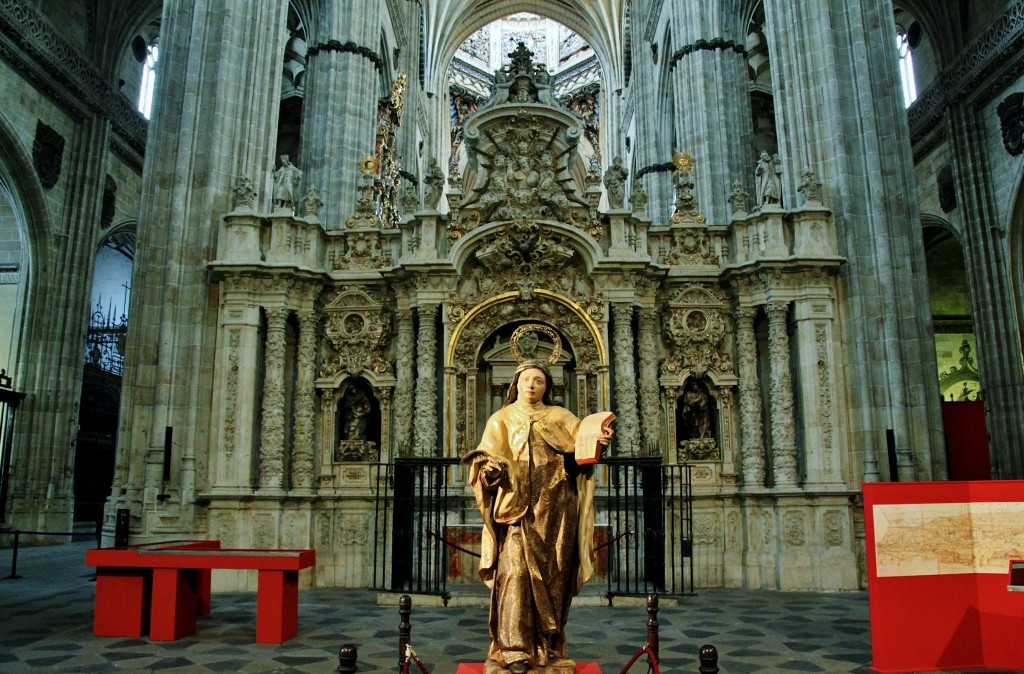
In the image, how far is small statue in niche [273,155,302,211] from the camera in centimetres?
1541

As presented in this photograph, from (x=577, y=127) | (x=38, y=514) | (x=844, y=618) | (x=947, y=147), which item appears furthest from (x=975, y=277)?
(x=38, y=514)

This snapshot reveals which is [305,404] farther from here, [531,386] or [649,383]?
[531,386]

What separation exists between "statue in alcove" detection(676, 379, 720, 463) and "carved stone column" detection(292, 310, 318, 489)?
6.91 meters

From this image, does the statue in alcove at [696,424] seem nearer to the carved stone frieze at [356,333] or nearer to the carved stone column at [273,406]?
the carved stone frieze at [356,333]

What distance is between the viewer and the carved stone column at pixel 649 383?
47.4 ft

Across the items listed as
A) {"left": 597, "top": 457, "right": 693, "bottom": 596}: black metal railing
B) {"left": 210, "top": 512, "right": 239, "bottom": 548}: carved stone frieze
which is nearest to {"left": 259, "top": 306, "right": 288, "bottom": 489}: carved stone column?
{"left": 210, "top": 512, "right": 239, "bottom": 548}: carved stone frieze

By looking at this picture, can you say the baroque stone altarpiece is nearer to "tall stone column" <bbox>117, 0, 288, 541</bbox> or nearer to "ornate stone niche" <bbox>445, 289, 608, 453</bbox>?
"ornate stone niche" <bbox>445, 289, 608, 453</bbox>

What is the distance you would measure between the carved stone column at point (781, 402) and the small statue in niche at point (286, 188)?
30.7 ft

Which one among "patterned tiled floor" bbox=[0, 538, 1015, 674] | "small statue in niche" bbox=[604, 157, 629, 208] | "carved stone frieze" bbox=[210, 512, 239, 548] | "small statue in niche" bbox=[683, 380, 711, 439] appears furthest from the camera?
"small statue in niche" bbox=[604, 157, 629, 208]

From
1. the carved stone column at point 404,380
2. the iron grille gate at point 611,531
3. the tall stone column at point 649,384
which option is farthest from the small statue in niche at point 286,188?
the tall stone column at point 649,384

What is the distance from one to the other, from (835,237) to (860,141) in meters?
1.96

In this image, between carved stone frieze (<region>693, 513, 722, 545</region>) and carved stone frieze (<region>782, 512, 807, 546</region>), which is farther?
carved stone frieze (<region>693, 513, 722, 545</region>)

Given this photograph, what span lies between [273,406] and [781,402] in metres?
9.14

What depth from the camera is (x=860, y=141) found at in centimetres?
1477
